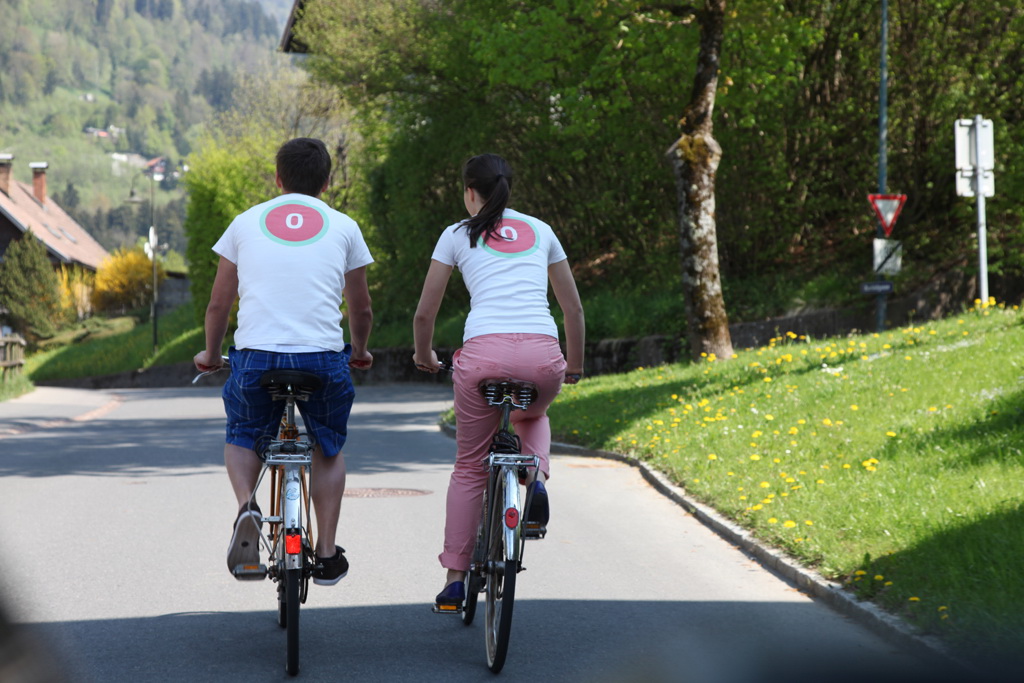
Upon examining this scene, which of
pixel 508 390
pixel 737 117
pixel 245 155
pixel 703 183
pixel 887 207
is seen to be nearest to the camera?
pixel 508 390

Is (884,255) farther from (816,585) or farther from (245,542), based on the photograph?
(245,542)

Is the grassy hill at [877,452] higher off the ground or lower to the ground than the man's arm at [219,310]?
lower

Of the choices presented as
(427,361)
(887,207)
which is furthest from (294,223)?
(887,207)

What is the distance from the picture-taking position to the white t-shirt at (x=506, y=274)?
4.93 m

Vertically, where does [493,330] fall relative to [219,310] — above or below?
below

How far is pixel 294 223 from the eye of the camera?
194 inches

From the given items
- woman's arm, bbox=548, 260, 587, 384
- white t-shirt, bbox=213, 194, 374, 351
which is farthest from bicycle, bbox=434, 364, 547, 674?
white t-shirt, bbox=213, 194, 374, 351

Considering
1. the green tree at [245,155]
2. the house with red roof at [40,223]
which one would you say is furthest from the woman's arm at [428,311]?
the house with red roof at [40,223]

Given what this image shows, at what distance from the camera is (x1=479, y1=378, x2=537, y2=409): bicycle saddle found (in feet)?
16.0

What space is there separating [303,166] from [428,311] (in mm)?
781

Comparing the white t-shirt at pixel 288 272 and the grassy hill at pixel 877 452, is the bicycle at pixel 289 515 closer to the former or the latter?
the white t-shirt at pixel 288 272

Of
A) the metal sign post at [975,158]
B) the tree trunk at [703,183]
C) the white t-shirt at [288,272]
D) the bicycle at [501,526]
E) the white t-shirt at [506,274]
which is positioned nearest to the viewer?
the bicycle at [501,526]

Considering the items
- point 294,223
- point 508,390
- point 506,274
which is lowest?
point 508,390

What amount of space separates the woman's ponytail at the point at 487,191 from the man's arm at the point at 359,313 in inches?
19.9
